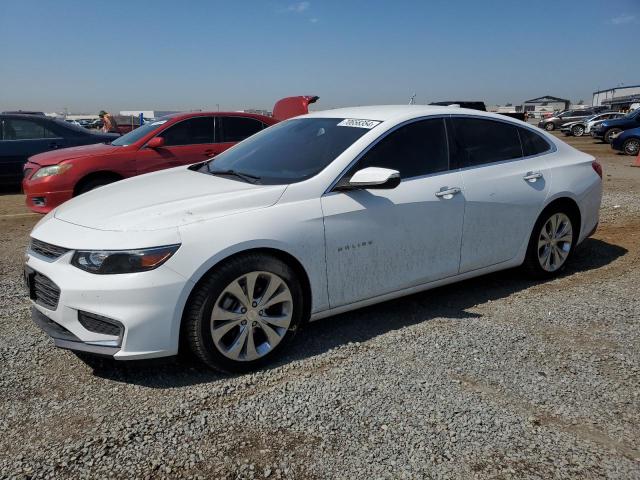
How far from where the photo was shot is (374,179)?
3510mm

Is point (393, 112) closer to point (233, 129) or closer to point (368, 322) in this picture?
point (368, 322)

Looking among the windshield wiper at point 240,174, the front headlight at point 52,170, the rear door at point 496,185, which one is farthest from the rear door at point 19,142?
the rear door at point 496,185

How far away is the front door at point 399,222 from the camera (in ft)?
11.7

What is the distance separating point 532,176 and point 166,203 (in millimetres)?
2977

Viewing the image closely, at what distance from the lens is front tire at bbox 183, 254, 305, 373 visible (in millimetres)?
3088

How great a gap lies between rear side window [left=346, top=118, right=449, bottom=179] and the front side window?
8347mm

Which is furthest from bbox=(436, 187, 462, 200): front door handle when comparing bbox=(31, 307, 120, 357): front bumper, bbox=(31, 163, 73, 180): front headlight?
bbox=(31, 163, 73, 180): front headlight

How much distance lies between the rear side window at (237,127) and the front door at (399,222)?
4.88 metres

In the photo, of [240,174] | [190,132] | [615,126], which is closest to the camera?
[240,174]

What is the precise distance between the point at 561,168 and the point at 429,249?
1.72m

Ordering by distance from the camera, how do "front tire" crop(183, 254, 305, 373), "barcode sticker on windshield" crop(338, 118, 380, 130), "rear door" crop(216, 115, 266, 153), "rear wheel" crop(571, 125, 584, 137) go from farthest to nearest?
"rear wheel" crop(571, 125, 584, 137) < "rear door" crop(216, 115, 266, 153) < "barcode sticker on windshield" crop(338, 118, 380, 130) < "front tire" crop(183, 254, 305, 373)

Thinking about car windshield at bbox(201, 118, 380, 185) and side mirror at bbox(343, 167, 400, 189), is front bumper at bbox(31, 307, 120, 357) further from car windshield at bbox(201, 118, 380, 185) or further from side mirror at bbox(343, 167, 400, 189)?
side mirror at bbox(343, 167, 400, 189)

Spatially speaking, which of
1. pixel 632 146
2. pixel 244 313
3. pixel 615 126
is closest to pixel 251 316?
pixel 244 313

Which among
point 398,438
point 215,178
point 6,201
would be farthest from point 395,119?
point 6,201
